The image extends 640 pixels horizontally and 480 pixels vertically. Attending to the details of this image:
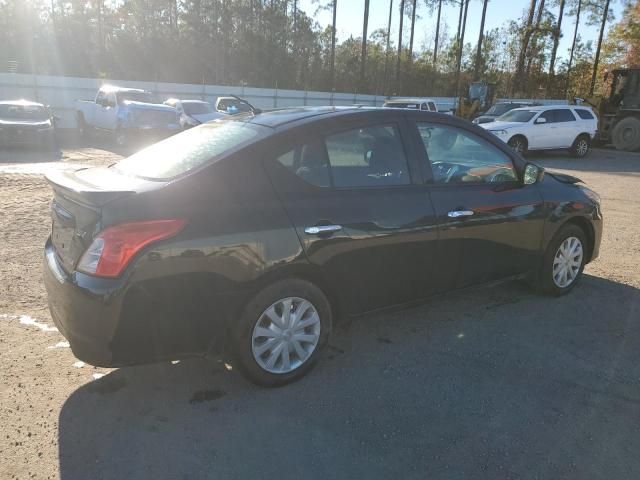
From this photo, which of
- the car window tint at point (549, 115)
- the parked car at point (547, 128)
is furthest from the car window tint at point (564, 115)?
the car window tint at point (549, 115)

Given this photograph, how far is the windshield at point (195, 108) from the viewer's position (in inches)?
750

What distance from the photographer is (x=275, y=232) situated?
2977mm

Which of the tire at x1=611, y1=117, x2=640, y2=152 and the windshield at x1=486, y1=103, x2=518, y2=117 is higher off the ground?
the windshield at x1=486, y1=103, x2=518, y2=117

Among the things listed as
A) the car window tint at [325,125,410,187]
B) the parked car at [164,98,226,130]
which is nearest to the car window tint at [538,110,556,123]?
the parked car at [164,98,226,130]

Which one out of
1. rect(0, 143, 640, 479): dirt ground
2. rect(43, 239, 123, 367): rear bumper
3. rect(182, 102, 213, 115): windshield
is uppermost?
rect(182, 102, 213, 115): windshield

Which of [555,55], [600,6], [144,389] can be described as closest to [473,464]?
[144,389]

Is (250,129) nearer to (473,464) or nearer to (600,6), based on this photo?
(473,464)

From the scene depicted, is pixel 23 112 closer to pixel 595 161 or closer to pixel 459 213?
pixel 459 213

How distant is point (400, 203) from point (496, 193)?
1033mm

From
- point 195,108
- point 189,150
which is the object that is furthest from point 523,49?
point 189,150

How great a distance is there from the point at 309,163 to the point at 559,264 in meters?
2.75

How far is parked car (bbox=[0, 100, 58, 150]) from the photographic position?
590 inches

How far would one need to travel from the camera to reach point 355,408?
3.06 metres

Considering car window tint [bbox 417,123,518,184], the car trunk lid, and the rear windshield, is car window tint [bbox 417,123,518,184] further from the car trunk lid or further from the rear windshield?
the car trunk lid
